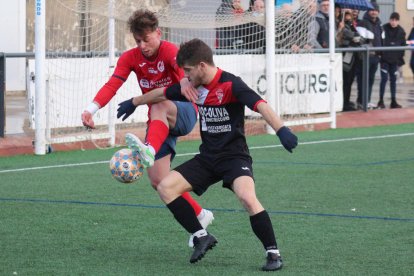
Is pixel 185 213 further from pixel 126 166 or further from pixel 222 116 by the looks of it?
pixel 222 116

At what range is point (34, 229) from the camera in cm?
839

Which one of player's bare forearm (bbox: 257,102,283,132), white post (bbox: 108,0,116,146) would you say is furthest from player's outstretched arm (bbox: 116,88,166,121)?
white post (bbox: 108,0,116,146)

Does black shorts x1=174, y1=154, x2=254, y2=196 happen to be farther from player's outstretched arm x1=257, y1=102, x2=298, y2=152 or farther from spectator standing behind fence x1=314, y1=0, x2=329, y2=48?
spectator standing behind fence x1=314, y1=0, x2=329, y2=48

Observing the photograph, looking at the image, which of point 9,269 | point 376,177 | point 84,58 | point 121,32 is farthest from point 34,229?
point 121,32

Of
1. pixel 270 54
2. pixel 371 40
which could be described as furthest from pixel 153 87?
pixel 371 40

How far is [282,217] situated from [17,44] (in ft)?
48.6

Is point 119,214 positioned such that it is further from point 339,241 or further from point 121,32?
point 121,32

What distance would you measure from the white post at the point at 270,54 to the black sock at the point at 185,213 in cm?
917

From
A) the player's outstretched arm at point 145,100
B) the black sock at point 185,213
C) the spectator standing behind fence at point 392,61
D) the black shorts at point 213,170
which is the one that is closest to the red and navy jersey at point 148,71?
the player's outstretched arm at point 145,100

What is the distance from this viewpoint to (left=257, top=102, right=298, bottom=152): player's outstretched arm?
6.61 metres

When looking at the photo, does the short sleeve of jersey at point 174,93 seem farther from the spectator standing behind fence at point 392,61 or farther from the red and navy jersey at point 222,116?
the spectator standing behind fence at point 392,61

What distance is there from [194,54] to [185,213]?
1078mm

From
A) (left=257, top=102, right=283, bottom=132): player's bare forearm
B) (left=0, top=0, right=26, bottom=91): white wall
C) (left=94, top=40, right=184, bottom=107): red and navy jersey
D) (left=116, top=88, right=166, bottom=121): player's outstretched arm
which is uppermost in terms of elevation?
(left=0, top=0, right=26, bottom=91): white wall

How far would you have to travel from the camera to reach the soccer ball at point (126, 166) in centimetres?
729
